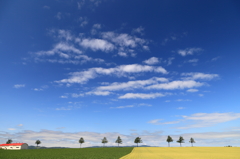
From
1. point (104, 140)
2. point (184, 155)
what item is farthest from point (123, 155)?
point (104, 140)

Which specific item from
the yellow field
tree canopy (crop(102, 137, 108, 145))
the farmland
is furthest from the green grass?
tree canopy (crop(102, 137, 108, 145))

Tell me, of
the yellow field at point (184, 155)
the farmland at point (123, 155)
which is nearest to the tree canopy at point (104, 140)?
the farmland at point (123, 155)

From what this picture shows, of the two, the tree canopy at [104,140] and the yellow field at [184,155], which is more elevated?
the yellow field at [184,155]

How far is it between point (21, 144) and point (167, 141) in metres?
156

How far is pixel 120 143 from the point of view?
539ft

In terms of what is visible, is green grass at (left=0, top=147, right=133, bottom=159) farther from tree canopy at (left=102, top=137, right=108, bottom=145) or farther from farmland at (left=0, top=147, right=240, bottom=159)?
tree canopy at (left=102, top=137, right=108, bottom=145)

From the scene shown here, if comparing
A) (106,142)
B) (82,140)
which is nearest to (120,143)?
(106,142)

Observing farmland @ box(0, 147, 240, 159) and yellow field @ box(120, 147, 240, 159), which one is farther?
farmland @ box(0, 147, 240, 159)

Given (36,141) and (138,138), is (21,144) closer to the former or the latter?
(36,141)

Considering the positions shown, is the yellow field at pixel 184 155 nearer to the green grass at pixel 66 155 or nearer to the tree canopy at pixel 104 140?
the green grass at pixel 66 155

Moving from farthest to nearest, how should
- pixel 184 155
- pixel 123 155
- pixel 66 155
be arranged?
pixel 66 155 < pixel 123 155 < pixel 184 155

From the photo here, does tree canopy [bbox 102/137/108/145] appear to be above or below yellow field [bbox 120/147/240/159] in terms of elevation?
below

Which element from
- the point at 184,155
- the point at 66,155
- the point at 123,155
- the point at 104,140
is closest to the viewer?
the point at 184,155

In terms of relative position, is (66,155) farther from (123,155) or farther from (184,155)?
(184,155)
